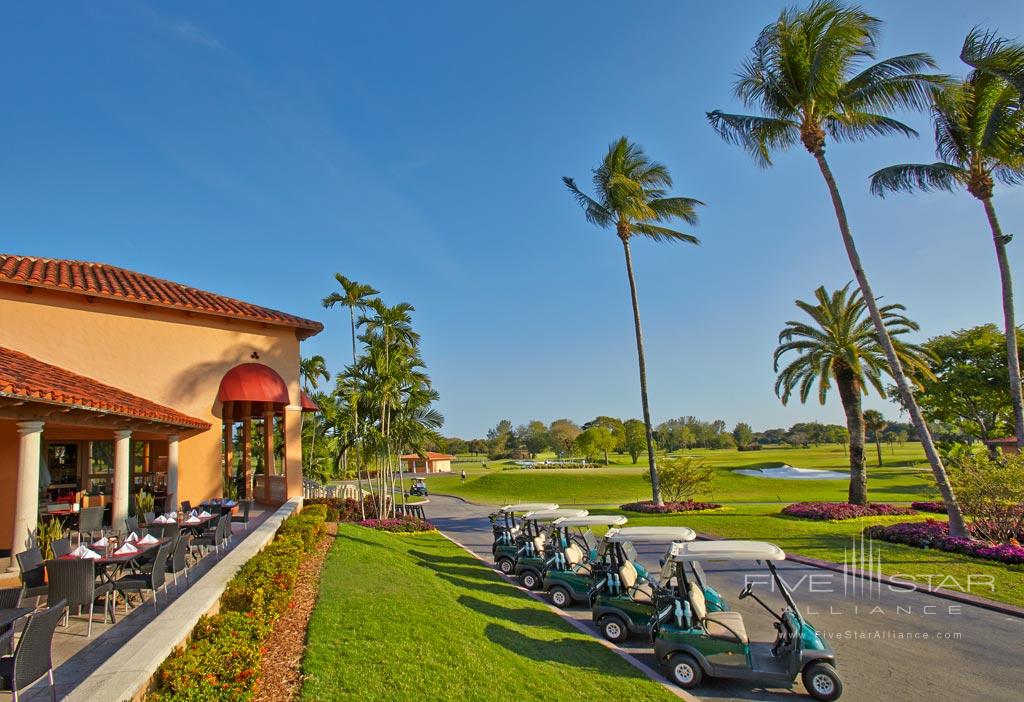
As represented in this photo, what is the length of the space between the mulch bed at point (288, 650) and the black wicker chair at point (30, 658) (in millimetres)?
1778

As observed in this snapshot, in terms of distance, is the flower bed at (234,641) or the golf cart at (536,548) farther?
the golf cart at (536,548)

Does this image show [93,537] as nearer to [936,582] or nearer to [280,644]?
[280,644]

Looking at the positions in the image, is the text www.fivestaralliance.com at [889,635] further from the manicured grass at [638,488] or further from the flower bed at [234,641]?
the manicured grass at [638,488]

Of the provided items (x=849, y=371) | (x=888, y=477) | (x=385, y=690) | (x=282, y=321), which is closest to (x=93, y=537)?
(x=385, y=690)

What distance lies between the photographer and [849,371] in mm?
23734

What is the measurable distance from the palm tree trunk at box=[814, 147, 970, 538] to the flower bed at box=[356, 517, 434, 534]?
1601cm

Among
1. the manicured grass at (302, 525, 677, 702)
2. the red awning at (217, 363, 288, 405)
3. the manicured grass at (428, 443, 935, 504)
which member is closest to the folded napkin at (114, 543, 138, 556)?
the manicured grass at (302, 525, 677, 702)

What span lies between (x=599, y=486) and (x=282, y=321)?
2772 centimetres

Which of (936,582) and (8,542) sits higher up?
(8,542)

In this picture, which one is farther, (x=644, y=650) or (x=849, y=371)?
(x=849, y=371)

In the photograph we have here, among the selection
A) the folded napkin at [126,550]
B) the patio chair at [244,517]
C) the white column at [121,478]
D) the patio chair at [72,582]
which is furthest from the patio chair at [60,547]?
the patio chair at [244,517]

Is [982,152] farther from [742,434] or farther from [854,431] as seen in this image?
[742,434]

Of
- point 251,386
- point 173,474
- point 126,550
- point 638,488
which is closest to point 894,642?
point 126,550

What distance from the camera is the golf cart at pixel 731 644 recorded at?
6871 millimetres
